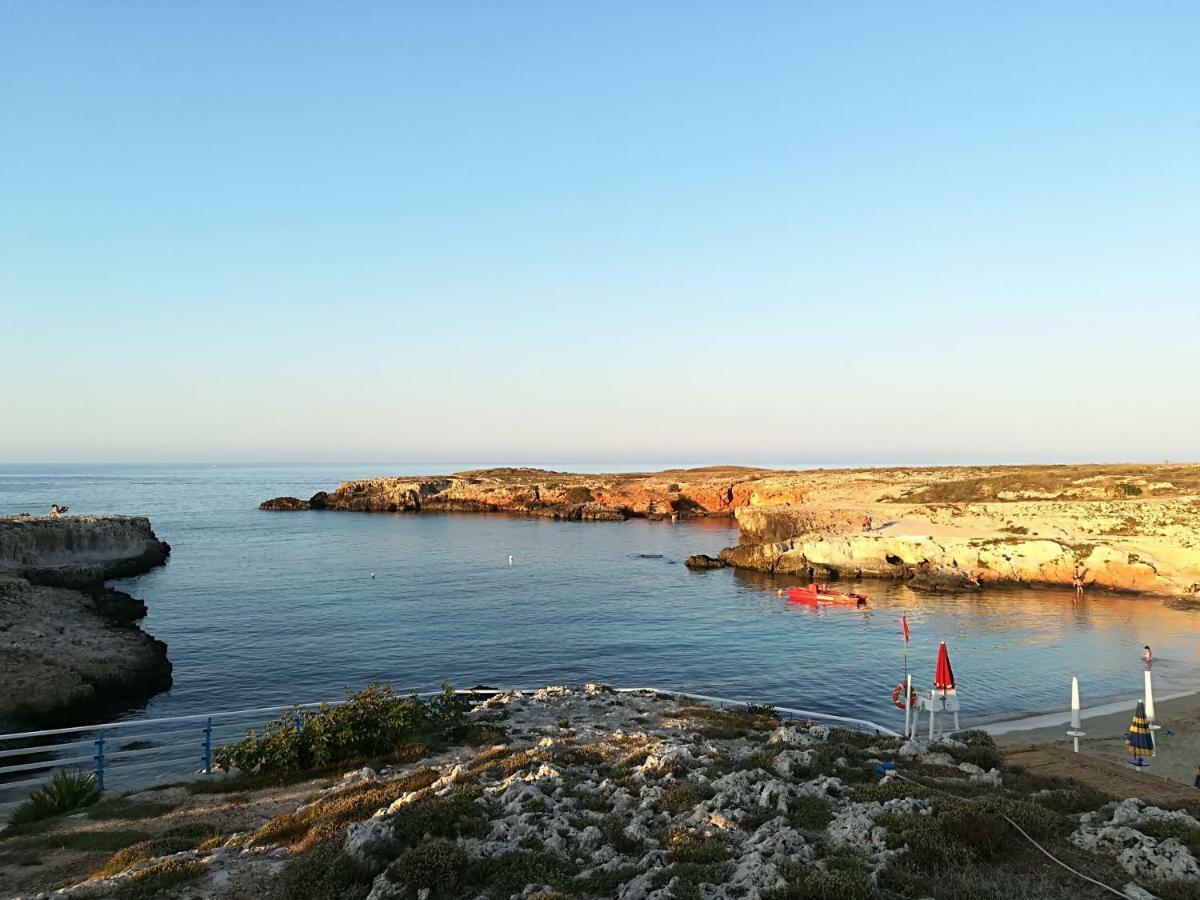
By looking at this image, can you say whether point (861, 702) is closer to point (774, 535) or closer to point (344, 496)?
point (774, 535)

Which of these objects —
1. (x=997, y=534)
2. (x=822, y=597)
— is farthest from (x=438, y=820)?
(x=997, y=534)

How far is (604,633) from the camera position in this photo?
1759 inches

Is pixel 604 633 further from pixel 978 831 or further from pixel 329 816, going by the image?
pixel 978 831

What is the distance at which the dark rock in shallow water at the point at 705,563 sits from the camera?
69.9 metres

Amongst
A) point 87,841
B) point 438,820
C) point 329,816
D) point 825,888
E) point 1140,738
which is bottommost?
point 1140,738

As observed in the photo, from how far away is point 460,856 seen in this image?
9945 millimetres

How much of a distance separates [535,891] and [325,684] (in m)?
27.2

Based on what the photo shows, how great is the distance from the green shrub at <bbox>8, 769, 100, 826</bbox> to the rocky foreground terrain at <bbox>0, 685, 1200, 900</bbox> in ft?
3.72

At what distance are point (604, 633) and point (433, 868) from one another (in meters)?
35.7

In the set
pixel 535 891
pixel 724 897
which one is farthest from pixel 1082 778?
pixel 535 891

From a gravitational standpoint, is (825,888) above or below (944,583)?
above

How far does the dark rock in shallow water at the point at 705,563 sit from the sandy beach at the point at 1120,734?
43.0 m

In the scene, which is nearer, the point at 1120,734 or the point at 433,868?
the point at 433,868

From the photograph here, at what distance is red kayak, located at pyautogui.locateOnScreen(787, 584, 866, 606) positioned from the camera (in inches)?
2064
